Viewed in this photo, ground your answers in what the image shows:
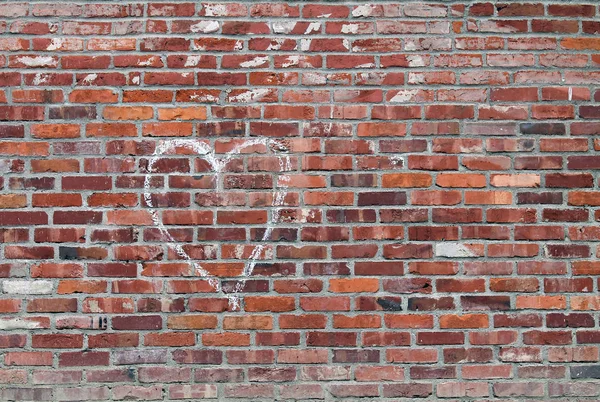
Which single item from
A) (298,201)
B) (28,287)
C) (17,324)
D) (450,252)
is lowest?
(17,324)

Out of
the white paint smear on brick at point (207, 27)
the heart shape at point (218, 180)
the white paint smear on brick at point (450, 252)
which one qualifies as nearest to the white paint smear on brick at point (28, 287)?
the heart shape at point (218, 180)

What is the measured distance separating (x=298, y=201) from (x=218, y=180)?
1.12 feet

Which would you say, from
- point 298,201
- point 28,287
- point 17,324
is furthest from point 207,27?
point 17,324

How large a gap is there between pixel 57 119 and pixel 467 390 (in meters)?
2.03

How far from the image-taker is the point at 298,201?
248 centimetres

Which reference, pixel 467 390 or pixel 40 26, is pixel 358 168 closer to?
pixel 467 390

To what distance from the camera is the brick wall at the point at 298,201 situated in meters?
2.46

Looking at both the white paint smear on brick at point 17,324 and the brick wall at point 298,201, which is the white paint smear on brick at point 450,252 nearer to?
the brick wall at point 298,201

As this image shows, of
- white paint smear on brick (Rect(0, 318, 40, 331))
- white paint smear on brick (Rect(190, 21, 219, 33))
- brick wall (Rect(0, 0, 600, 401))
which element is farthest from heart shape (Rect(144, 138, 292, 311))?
white paint smear on brick (Rect(0, 318, 40, 331))

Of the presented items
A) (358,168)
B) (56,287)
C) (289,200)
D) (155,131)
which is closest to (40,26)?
(155,131)

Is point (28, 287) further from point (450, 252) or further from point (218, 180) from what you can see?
point (450, 252)

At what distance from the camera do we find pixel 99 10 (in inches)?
99.0

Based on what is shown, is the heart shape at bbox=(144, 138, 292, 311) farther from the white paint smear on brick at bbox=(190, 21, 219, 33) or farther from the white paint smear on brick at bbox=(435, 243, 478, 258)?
the white paint smear on brick at bbox=(435, 243, 478, 258)

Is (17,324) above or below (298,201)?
below
